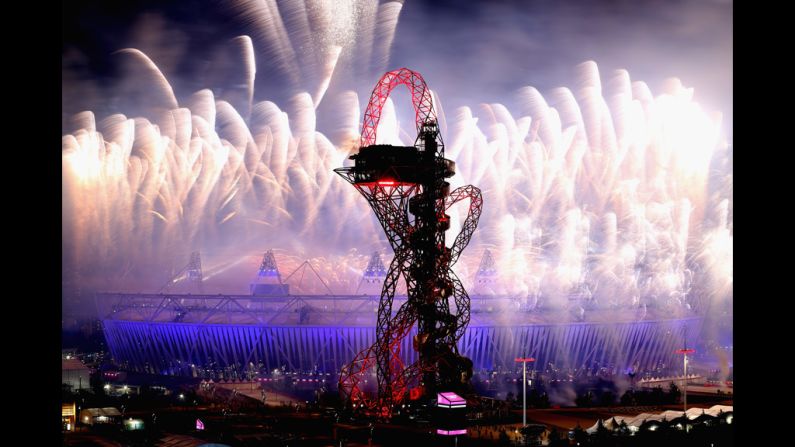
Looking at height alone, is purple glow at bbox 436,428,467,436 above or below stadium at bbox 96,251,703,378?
below

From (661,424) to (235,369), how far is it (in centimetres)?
2860

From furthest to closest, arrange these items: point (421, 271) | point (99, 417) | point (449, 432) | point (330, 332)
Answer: point (330, 332)
point (99, 417)
point (421, 271)
point (449, 432)

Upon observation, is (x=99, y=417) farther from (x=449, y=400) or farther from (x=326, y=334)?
(x=326, y=334)

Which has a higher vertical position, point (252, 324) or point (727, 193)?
→ point (727, 193)

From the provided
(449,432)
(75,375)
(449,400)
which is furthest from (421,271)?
(75,375)

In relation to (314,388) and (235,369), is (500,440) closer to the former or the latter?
(314,388)

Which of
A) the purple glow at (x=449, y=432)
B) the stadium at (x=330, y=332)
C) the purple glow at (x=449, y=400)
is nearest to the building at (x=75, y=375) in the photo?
the stadium at (x=330, y=332)

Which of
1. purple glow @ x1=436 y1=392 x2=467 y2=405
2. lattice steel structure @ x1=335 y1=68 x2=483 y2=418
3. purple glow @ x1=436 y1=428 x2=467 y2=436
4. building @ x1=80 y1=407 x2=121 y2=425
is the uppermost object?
lattice steel structure @ x1=335 y1=68 x2=483 y2=418

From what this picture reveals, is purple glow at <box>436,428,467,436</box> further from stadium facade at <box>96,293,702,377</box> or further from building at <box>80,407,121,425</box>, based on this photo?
stadium facade at <box>96,293,702,377</box>

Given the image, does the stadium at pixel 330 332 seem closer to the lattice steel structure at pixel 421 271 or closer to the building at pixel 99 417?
the building at pixel 99 417

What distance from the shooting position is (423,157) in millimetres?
29516

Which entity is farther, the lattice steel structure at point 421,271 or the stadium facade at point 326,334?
the stadium facade at point 326,334

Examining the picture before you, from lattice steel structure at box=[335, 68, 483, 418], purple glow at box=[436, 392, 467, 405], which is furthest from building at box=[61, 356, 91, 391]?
purple glow at box=[436, 392, 467, 405]
